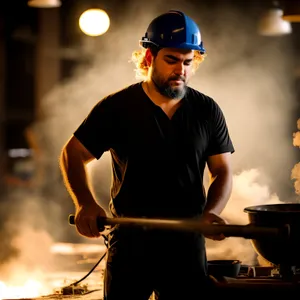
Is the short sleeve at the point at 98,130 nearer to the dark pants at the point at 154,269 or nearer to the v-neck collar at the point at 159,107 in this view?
the v-neck collar at the point at 159,107

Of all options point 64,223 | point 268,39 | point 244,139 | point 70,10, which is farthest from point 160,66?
point 70,10

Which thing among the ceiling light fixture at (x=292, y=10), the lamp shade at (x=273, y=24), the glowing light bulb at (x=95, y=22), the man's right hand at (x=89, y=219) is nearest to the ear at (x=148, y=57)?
the man's right hand at (x=89, y=219)

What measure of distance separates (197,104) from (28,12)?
1111cm

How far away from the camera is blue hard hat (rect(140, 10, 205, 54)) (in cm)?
453

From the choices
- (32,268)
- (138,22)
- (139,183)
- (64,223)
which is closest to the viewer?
(139,183)

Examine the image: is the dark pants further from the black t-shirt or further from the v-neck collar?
the v-neck collar

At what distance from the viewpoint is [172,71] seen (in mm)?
4469

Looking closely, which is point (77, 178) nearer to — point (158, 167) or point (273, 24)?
point (158, 167)

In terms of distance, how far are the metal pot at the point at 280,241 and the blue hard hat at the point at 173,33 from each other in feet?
3.50

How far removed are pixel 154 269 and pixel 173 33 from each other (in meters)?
1.38

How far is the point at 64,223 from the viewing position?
12.7 metres

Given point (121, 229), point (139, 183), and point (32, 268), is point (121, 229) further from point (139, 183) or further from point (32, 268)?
point (32, 268)

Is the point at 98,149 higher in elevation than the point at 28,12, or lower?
lower

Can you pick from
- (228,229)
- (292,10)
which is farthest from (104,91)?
(228,229)
